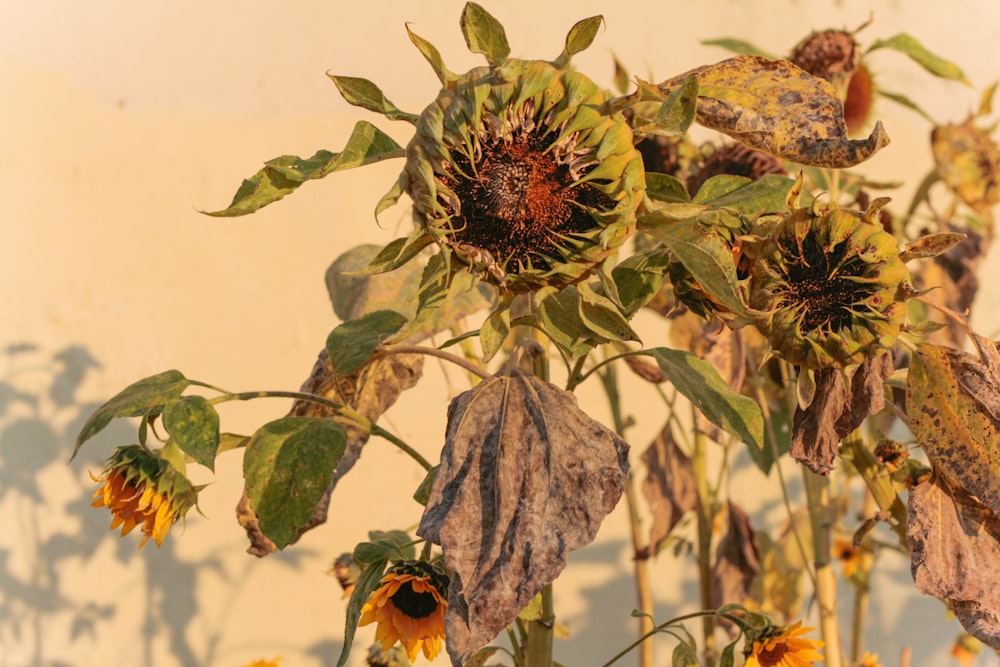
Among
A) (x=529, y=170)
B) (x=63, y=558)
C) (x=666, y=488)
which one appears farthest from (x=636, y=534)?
(x=63, y=558)

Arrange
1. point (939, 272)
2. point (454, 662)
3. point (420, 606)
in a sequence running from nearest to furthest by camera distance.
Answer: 1. point (454, 662)
2. point (420, 606)
3. point (939, 272)

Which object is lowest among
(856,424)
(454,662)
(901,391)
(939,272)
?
(454,662)

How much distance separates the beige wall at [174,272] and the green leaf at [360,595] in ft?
2.09

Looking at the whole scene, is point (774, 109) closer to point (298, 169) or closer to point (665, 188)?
point (665, 188)

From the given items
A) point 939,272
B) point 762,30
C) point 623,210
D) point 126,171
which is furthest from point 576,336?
point 762,30

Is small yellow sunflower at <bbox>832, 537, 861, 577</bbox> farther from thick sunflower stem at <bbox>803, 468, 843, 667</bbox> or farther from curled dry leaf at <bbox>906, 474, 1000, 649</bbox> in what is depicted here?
curled dry leaf at <bbox>906, 474, 1000, 649</bbox>

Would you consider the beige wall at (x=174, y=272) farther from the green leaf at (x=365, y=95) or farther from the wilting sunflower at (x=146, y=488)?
the green leaf at (x=365, y=95)

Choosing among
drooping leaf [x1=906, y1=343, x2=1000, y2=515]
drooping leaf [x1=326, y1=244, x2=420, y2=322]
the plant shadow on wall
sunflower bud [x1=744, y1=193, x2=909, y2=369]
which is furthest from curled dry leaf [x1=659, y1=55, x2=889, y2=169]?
the plant shadow on wall

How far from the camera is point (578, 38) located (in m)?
0.45

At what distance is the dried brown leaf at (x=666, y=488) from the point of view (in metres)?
0.87

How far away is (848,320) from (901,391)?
9.6 inches

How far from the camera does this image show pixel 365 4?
118 centimetres

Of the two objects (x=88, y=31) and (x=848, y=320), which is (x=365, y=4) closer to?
(x=88, y=31)

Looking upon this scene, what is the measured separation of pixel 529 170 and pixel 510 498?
0.48ft
